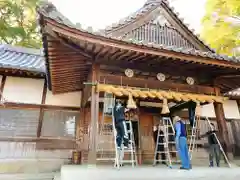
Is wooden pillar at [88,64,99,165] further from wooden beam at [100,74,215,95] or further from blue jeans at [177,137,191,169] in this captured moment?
blue jeans at [177,137,191,169]

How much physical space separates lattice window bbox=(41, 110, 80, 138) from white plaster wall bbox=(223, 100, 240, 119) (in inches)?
294

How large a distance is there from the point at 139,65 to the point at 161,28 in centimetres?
335

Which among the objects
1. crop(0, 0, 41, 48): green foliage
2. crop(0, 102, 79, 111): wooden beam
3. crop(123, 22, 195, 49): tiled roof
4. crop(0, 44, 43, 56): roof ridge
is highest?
crop(0, 0, 41, 48): green foliage

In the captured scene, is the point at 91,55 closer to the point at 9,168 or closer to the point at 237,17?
the point at 9,168

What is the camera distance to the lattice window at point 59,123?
26.6ft

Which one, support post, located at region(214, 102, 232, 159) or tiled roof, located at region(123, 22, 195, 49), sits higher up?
tiled roof, located at region(123, 22, 195, 49)

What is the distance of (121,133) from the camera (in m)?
5.78

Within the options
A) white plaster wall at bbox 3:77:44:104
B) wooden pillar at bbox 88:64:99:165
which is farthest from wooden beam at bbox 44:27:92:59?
white plaster wall at bbox 3:77:44:104

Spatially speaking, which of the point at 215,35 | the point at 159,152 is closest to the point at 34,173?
the point at 159,152

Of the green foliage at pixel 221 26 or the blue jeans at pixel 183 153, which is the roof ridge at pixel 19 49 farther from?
the green foliage at pixel 221 26

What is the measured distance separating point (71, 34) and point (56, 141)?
4.81 m

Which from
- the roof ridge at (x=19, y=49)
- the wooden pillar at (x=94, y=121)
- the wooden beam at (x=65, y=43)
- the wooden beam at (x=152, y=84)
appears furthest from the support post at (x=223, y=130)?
the roof ridge at (x=19, y=49)

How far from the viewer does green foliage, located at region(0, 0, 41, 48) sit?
52.4ft

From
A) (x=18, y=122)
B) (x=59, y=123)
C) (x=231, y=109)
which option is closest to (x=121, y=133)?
(x=59, y=123)
